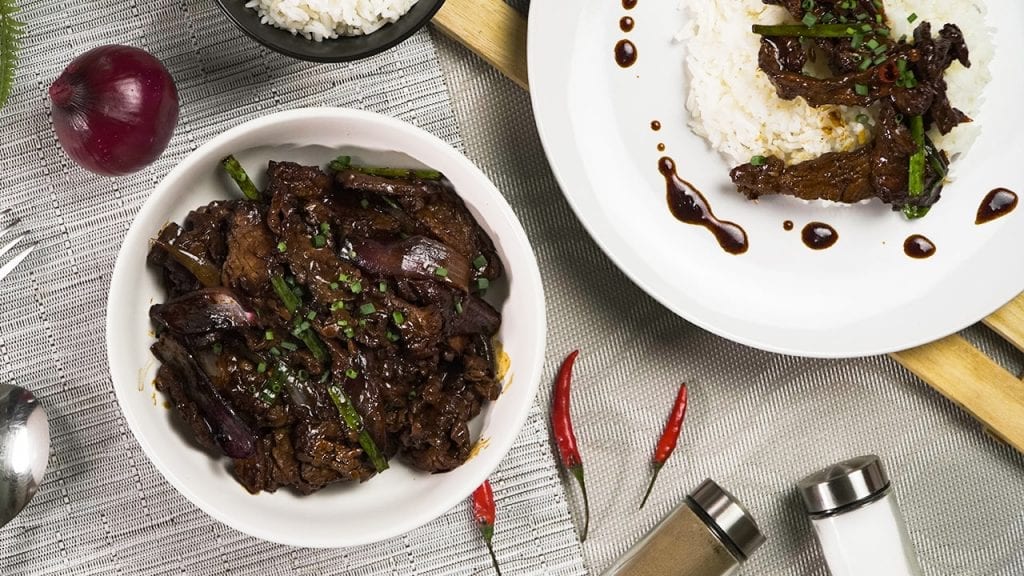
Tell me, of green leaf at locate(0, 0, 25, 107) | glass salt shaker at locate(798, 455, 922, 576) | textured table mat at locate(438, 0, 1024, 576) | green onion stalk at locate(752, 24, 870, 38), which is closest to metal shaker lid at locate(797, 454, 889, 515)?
glass salt shaker at locate(798, 455, 922, 576)

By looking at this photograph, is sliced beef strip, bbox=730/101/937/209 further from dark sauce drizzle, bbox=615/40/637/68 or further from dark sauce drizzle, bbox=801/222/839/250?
dark sauce drizzle, bbox=615/40/637/68

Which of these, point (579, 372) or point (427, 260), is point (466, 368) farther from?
point (579, 372)

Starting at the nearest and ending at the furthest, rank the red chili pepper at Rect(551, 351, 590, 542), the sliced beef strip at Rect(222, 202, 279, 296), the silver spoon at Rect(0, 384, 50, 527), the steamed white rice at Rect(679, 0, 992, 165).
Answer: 1. the sliced beef strip at Rect(222, 202, 279, 296)
2. the silver spoon at Rect(0, 384, 50, 527)
3. the steamed white rice at Rect(679, 0, 992, 165)
4. the red chili pepper at Rect(551, 351, 590, 542)

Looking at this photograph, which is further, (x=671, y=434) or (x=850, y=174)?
(x=671, y=434)

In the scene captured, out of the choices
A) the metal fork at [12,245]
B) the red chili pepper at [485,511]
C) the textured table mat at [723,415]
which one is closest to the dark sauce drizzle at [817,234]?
the textured table mat at [723,415]

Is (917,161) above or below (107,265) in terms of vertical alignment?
above

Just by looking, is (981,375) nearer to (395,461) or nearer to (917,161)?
(917,161)

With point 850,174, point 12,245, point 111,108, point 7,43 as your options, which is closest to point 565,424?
point 850,174
